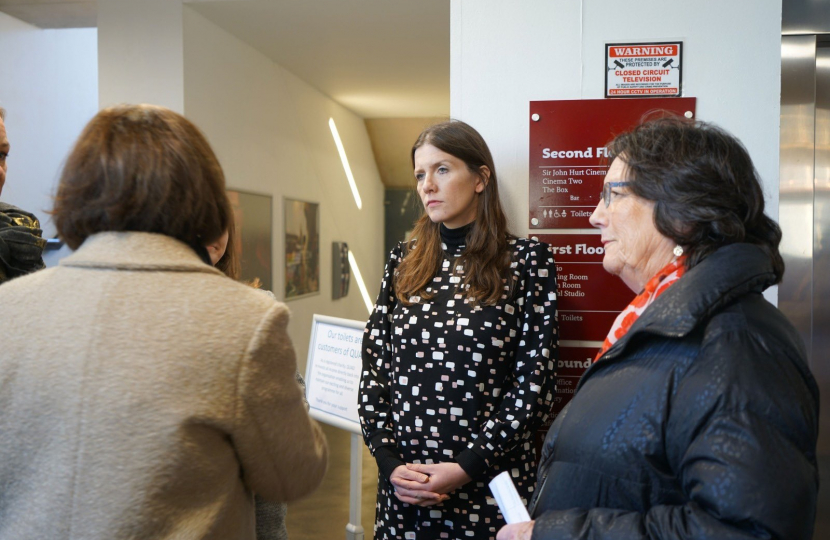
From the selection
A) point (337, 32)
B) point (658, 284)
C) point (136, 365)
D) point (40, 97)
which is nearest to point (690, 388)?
point (658, 284)

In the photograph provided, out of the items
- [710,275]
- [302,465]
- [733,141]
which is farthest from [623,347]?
[302,465]

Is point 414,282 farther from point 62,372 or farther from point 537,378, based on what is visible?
point 62,372

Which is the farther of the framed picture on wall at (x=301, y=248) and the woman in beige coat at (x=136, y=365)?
the framed picture on wall at (x=301, y=248)

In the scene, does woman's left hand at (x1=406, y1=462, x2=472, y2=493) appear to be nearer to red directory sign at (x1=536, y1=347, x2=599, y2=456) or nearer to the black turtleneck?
red directory sign at (x1=536, y1=347, x2=599, y2=456)

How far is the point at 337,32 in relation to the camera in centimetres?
562

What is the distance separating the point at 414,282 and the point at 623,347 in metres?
1.02

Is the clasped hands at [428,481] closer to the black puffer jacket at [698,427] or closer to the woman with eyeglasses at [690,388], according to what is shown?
the woman with eyeglasses at [690,388]

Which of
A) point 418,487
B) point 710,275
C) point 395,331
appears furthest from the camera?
point 395,331

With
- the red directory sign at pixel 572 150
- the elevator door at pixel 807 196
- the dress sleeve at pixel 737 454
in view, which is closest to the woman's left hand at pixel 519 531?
the dress sleeve at pixel 737 454

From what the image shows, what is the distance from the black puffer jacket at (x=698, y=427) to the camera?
3.23 feet

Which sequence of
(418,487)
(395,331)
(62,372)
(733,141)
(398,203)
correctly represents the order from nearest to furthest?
(62,372) < (733,141) < (418,487) < (395,331) < (398,203)

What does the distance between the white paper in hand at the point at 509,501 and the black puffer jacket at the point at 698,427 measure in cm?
9

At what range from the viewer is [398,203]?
1155cm

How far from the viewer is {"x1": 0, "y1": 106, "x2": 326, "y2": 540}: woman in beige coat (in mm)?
985
